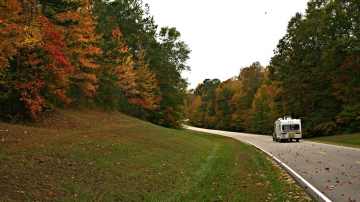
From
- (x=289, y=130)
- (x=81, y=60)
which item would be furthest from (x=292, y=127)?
(x=81, y=60)

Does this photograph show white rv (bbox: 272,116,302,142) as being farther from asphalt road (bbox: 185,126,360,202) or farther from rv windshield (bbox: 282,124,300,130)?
asphalt road (bbox: 185,126,360,202)

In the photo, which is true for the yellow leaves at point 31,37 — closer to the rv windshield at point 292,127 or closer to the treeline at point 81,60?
the treeline at point 81,60

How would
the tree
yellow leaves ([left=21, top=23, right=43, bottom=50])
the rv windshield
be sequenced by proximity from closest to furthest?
yellow leaves ([left=21, top=23, right=43, bottom=50]) → the tree → the rv windshield

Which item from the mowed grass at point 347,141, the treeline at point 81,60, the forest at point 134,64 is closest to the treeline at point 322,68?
the forest at point 134,64

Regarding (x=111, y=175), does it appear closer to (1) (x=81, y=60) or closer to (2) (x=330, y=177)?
(2) (x=330, y=177)

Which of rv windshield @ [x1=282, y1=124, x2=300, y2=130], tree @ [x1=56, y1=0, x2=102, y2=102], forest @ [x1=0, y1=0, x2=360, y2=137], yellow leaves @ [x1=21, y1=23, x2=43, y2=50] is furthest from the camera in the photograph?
rv windshield @ [x1=282, y1=124, x2=300, y2=130]

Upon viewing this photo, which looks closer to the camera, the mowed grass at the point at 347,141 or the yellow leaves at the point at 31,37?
the yellow leaves at the point at 31,37

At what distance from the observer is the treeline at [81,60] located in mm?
15359

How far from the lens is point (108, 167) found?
34.3 ft

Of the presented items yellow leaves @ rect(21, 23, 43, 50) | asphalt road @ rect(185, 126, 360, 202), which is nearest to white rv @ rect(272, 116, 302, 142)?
asphalt road @ rect(185, 126, 360, 202)

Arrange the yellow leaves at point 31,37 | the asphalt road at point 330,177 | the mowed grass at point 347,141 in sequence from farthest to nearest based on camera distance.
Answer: the mowed grass at point 347,141 → the yellow leaves at point 31,37 → the asphalt road at point 330,177

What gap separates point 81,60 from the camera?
24281 mm

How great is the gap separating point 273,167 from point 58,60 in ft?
42.8

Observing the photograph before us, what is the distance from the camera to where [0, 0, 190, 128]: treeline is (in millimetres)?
15359
